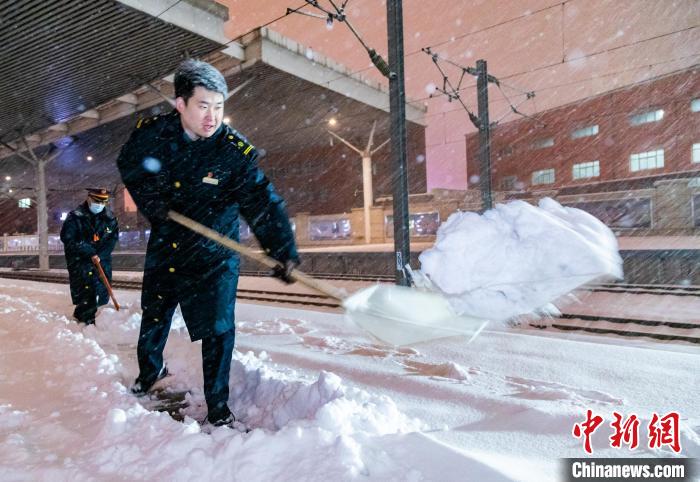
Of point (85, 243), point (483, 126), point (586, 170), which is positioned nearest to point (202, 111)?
point (85, 243)

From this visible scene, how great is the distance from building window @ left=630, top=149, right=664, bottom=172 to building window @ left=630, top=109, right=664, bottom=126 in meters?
2.10

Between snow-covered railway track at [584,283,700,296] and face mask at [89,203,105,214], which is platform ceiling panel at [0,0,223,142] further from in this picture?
snow-covered railway track at [584,283,700,296]

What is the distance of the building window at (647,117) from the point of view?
2714 centimetres

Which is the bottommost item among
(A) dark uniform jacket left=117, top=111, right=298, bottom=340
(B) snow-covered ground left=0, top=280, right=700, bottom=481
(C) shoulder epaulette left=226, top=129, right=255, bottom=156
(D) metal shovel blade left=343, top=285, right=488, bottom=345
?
(B) snow-covered ground left=0, top=280, right=700, bottom=481

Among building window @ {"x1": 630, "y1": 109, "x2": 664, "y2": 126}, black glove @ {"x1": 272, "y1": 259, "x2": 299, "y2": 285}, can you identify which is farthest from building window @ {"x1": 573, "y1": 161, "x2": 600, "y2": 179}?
black glove @ {"x1": 272, "y1": 259, "x2": 299, "y2": 285}

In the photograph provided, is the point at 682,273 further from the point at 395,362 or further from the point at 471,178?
the point at 471,178

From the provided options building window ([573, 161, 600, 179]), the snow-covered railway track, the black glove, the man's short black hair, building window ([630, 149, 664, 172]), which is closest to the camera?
the man's short black hair

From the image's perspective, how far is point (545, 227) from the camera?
18.7ft

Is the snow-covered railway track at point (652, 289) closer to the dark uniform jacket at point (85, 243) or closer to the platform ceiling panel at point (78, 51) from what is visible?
the dark uniform jacket at point (85, 243)

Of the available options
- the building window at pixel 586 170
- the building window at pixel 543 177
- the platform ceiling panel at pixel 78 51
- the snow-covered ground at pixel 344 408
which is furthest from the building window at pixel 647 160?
the snow-covered ground at pixel 344 408

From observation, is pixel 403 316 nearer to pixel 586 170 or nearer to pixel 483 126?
pixel 483 126

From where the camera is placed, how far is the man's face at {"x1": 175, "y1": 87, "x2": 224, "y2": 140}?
2.11m

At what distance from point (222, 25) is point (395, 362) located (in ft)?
40.4

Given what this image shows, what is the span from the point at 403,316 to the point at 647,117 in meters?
32.3
